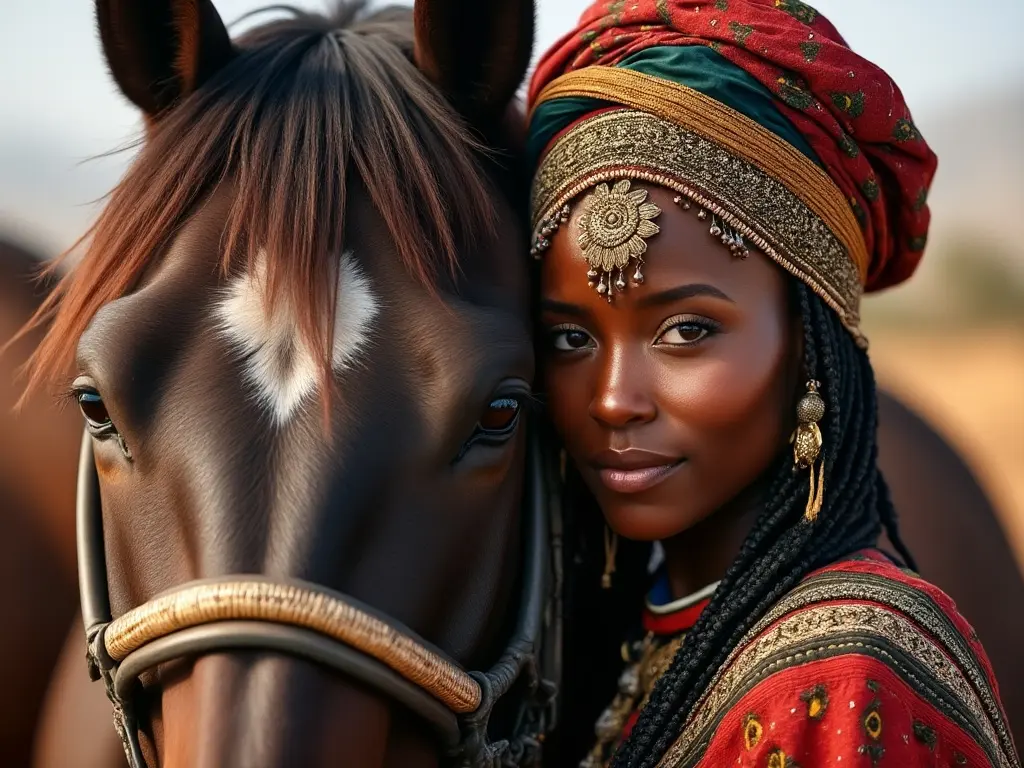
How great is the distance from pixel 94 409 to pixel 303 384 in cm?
28

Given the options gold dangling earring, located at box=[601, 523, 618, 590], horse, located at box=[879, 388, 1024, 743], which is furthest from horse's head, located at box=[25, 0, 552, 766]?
horse, located at box=[879, 388, 1024, 743]

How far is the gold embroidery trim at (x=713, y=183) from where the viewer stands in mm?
1330

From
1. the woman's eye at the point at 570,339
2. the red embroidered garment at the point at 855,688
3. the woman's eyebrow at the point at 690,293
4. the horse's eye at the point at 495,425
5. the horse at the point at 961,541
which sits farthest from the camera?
the horse at the point at 961,541

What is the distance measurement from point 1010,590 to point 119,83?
7.05ft

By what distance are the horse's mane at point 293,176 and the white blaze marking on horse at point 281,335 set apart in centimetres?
2

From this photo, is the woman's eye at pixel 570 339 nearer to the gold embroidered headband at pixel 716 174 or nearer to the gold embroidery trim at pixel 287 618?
the gold embroidered headband at pixel 716 174

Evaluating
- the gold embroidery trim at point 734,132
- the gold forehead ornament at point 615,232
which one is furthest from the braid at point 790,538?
the gold forehead ornament at point 615,232

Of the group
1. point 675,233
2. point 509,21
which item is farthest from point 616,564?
point 509,21

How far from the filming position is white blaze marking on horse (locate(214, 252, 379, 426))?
3.62ft

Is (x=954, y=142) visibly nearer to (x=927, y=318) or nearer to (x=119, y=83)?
(x=927, y=318)

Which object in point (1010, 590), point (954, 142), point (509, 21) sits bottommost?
point (1010, 590)

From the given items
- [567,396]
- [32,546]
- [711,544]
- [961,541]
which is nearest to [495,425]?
[567,396]

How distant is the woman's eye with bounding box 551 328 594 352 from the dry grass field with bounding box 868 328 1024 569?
177 inches

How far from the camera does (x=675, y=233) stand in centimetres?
133
